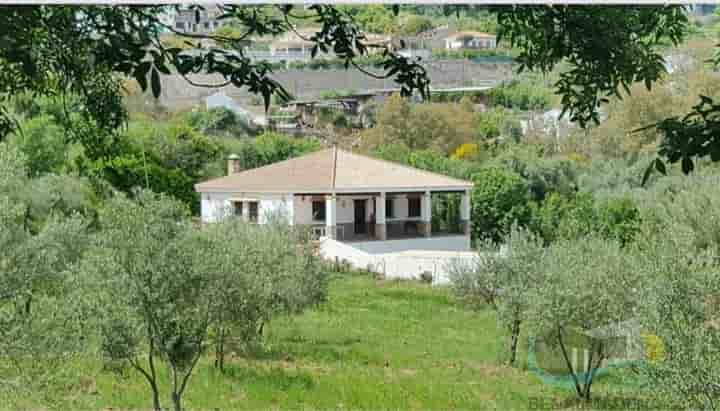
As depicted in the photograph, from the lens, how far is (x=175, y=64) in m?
1.77

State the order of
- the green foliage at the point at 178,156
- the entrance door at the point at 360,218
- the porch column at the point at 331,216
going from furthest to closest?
the entrance door at the point at 360,218 → the porch column at the point at 331,216 → the green foliage at the point at 178,156

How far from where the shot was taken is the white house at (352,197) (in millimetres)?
20844

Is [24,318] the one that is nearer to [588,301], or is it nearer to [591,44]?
[588,301]

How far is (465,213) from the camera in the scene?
21891 millimetres

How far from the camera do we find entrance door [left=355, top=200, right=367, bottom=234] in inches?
871

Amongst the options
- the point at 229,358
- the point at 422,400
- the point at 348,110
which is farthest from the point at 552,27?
the point at 348,110

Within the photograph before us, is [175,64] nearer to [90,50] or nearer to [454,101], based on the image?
[90,50]

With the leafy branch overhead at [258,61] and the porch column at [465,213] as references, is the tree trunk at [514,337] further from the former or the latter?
the porch column at [465,213]

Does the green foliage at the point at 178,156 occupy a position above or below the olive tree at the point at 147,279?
below

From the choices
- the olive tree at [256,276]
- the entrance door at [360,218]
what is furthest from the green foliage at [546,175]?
the olive tree at [256,276]

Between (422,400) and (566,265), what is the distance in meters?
1.95

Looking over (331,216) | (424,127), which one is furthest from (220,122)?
(424,127)

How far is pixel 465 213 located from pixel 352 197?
2.71m

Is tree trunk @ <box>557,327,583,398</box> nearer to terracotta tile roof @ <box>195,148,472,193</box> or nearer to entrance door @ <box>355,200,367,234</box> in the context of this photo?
terracotta tile roof @ <box>195,148,472,193</box>
